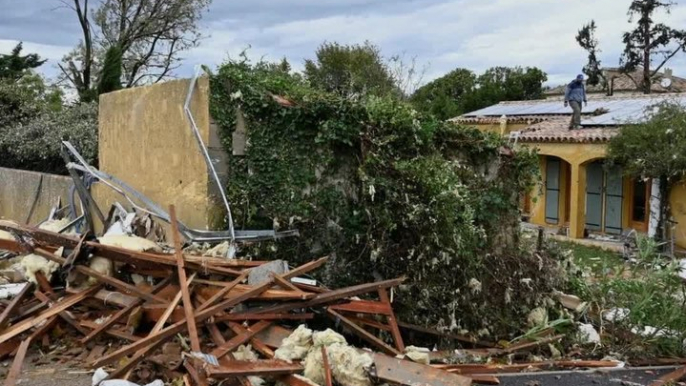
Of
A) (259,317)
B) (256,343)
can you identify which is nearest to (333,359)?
(256,343)

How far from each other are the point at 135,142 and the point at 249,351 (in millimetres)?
3768

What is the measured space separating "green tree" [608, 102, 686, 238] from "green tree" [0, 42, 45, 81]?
25.3 m

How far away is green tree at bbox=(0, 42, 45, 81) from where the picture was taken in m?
29.3

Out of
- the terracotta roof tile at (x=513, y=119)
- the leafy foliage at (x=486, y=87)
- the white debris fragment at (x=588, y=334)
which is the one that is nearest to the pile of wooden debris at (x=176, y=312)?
the white debris fragment at (x=588, y=334)

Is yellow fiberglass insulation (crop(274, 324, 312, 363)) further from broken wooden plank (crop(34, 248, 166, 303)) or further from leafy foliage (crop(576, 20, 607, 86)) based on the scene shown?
leafy foliage (crop(576, 20, 607, 86))

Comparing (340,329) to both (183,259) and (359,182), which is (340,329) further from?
(359,182)

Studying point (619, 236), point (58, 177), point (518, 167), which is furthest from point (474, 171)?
point (619, 236)

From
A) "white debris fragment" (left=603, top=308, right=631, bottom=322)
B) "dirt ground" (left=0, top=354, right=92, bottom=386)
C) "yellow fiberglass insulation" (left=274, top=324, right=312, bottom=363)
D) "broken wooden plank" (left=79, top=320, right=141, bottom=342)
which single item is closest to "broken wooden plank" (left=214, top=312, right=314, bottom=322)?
"yellow fiberglass insulation" (left=274, top=324, right=312, bottom=363)

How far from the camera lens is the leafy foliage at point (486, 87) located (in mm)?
35594

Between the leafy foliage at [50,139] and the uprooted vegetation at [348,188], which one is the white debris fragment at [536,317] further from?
the leafy foliage at [50,139]

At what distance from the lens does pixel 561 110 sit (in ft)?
78.4

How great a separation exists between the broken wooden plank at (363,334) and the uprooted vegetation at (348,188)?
1.26 metres

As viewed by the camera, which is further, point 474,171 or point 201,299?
point 474,171

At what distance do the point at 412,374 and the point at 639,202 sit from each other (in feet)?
57.2
